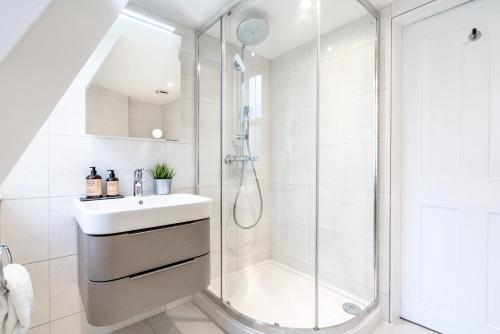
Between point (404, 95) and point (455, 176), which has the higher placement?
point (404, 95)

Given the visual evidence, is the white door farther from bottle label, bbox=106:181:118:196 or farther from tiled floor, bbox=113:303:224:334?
bottle label, bbox=106:181:118:196

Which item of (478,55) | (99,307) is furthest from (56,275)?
(478,55)

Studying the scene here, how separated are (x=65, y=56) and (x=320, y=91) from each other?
153 cm

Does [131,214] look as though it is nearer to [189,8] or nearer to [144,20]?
[144,20]

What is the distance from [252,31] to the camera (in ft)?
5.63

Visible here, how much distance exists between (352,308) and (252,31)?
6.49 feet

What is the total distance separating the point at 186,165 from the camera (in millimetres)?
1865

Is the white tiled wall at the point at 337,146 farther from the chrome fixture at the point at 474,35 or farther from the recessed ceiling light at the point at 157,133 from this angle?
the recessed ceiling light at the point at 157,133

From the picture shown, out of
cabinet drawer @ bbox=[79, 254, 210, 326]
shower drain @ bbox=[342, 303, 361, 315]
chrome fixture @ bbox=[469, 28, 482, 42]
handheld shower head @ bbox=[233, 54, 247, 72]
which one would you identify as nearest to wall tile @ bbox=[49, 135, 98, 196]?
cabinet drawer @ bbox=[79, 254, 210, 326]

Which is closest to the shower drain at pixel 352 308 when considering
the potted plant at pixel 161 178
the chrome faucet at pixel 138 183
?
the potted plant at pixel 161 178

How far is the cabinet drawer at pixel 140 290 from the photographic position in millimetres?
1065

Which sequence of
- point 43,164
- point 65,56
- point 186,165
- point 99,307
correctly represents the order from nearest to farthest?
1. point 65,56
2. point 99,307
3. point 43,164
4. point 186,165

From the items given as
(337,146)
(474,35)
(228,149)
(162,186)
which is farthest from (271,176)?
(474,35)

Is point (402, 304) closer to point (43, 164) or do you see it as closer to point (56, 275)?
point (56, 275)
